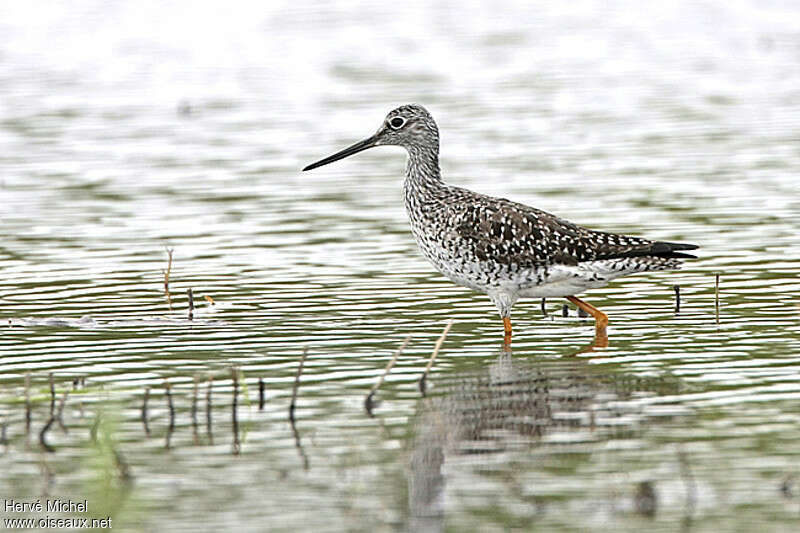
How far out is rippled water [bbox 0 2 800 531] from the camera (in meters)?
9.39

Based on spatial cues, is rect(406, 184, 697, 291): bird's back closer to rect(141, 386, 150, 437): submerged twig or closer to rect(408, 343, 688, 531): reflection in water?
rect(408, 343, 688, 531): reflection in water

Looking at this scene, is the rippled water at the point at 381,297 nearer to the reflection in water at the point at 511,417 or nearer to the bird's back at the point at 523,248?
the reflection in water at the point at 511,417

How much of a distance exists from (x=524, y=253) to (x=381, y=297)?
2.06 meters

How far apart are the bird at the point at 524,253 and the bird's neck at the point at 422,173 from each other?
403mm

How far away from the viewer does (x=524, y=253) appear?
13.5m

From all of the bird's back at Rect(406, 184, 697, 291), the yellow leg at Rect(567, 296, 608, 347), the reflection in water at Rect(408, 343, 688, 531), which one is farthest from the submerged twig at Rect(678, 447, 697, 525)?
the bird's back at Rect(406, 184, 697, 291)

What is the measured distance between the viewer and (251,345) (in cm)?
1320

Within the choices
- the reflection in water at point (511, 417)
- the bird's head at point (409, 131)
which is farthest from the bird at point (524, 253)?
the bird's head at point (409, 131)

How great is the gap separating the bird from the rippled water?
0.44 m

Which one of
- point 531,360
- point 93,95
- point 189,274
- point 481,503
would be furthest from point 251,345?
point 93,95

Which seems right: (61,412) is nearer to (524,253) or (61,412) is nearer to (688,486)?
(688,486)

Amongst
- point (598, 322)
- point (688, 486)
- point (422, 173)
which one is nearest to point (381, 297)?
point (422, 173)

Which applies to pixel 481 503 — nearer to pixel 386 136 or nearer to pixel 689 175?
pixel 386 136

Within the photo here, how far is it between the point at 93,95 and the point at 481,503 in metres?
21.4
